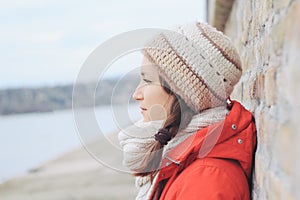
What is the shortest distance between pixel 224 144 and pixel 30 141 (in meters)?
16.0

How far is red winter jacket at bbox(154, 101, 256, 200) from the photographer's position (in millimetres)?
1367

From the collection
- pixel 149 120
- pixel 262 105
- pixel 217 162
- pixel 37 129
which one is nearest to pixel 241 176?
pixel 217 162

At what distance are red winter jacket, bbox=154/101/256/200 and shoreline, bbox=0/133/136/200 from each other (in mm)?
3687

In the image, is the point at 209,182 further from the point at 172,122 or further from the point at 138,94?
the point at 138,94

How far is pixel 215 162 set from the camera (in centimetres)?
144

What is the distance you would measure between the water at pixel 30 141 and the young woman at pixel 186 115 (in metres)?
4.18

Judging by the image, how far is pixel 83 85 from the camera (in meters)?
1.59

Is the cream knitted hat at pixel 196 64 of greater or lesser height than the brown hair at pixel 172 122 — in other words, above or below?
above

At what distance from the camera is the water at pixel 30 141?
1171cm

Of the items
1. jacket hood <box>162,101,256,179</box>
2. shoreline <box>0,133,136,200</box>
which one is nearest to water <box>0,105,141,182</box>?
shoreline <box>0,133,136,200</box>

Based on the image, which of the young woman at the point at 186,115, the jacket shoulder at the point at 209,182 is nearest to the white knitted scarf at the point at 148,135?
the young woman at the point at 186,115

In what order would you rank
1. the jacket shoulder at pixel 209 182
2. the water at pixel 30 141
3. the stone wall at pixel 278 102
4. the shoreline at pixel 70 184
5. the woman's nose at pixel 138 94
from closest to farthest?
the stone wall at pixel 278 102
the jacket shoulder at pixel 209 182
the woman's nose at pixel 138 94
the shoreline at pixel 70 184
the water at pixel 30 141

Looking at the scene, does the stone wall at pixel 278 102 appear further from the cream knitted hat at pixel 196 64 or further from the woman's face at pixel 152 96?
the woman's face at pixel 152 96

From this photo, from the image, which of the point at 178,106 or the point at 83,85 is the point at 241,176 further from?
the point at 83,85
